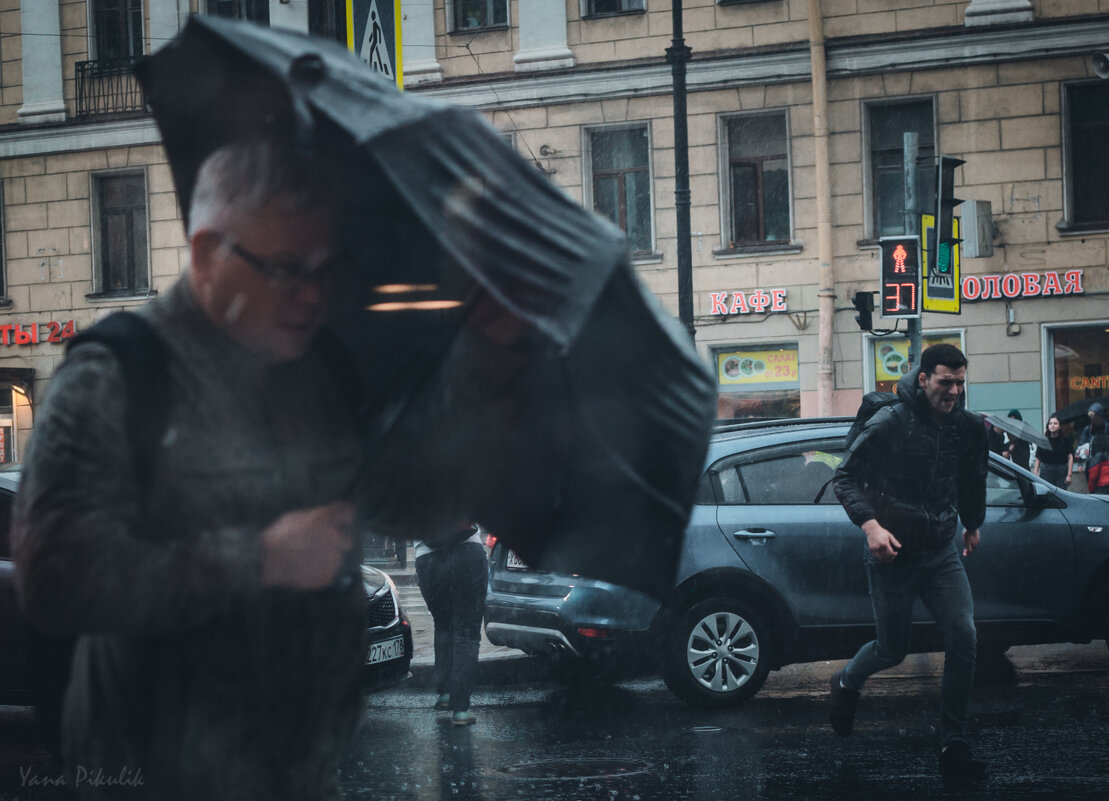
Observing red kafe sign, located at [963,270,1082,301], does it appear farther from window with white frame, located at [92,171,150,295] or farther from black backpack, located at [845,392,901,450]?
window with white frame, located at [92,171,150,295]

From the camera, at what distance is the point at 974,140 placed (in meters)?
20.3

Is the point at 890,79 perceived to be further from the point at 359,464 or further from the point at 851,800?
the point at 359,464

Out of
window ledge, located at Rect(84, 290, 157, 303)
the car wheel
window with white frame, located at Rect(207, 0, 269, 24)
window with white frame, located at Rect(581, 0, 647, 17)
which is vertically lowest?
the car wheel

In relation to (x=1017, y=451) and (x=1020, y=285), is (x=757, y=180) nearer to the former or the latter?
(x=1020, y=285)

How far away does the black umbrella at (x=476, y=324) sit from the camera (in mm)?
1633

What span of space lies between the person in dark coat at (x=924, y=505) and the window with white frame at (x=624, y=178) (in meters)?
15.4

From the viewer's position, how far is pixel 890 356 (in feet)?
68.2

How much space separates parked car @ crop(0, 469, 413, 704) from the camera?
740 cm

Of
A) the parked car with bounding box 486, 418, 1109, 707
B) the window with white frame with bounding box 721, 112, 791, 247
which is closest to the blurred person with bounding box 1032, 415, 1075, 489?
the window with white frame with bounding box 721, 112, 791, 247

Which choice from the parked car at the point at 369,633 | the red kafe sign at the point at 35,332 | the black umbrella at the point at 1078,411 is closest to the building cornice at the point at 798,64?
the black umbrella at the point at 1078,411

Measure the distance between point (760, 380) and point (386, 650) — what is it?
1409 cm

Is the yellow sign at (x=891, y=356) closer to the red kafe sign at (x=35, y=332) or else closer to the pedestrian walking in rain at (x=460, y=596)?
the pedestrian walking in rain at (x=460, y=596)

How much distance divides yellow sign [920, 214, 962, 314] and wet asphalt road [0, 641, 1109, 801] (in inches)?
245

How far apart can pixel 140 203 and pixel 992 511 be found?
763 inches
